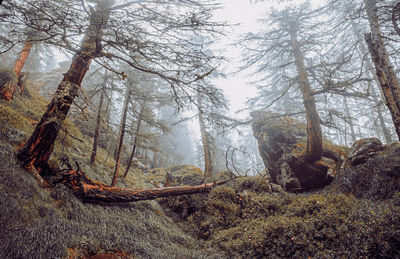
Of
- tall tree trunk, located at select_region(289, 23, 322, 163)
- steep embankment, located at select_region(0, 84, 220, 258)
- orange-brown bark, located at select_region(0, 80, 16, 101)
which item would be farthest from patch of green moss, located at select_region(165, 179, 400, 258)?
orange-brown bark, located at select_region(0, 80, 16, 101)

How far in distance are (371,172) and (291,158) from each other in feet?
10.8

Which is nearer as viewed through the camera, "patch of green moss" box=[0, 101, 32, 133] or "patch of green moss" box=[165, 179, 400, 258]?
"patch of green moss" box=[165, 179, 400, 258]

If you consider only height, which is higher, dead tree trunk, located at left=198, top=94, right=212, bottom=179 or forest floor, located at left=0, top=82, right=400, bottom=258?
dead tree trunk, located at left=198, top=94, right=212, bottom=179

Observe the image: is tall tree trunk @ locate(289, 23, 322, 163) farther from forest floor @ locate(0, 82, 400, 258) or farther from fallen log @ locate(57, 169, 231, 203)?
fallen log @ locate(57, 169, 231, 203)

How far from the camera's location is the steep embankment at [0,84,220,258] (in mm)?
2521

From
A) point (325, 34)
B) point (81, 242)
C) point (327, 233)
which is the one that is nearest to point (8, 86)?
point (81, 242)

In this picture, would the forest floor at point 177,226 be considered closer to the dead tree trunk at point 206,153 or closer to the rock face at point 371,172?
the rock face at point 371,172

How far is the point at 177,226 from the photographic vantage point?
25.3 ft

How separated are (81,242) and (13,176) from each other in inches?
89.0

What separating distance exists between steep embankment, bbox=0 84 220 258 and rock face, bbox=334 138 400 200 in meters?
5.59

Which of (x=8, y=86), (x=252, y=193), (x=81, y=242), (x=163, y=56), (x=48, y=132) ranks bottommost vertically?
(x=81, y=242)

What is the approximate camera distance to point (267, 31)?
11.2 metres

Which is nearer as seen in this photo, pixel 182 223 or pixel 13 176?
pixel 13 176

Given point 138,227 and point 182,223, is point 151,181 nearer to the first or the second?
point 182,223
